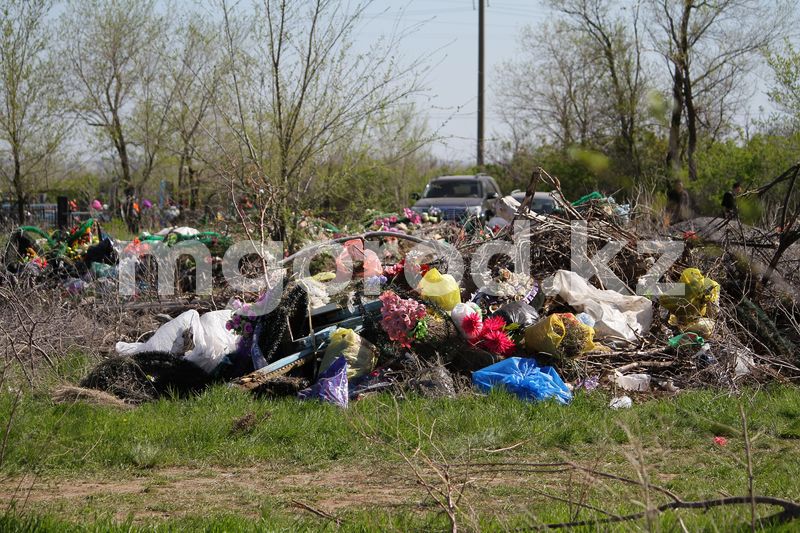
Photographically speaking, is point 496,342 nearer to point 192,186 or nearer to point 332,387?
point 332,387

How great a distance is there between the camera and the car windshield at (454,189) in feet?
68.0

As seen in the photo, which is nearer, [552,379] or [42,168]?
[552,379]

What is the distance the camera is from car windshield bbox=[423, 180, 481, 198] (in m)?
20.7

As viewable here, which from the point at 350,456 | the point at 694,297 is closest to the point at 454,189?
the point at 694,297

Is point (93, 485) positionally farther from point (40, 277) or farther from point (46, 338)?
point (40, 277)

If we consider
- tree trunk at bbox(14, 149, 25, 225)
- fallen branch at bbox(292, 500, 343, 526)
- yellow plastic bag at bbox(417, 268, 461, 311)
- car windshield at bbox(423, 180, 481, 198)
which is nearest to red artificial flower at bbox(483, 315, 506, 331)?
yellow plastic bag at bbox(417, 268, 461, 311)

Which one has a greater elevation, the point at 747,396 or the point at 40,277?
the point at 40,277

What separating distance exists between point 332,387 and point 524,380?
1546 mm

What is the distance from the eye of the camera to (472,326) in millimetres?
7480

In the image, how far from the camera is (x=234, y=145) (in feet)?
38.8

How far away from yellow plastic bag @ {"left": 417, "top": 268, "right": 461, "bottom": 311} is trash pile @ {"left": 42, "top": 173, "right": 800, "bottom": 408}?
0.04ft

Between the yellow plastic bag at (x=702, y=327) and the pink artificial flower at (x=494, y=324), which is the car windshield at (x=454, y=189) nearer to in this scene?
the yellow plastic bag at (x=702, y=327)

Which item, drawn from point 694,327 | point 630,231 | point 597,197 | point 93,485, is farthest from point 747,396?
point 93,485

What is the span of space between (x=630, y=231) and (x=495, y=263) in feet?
5.25
